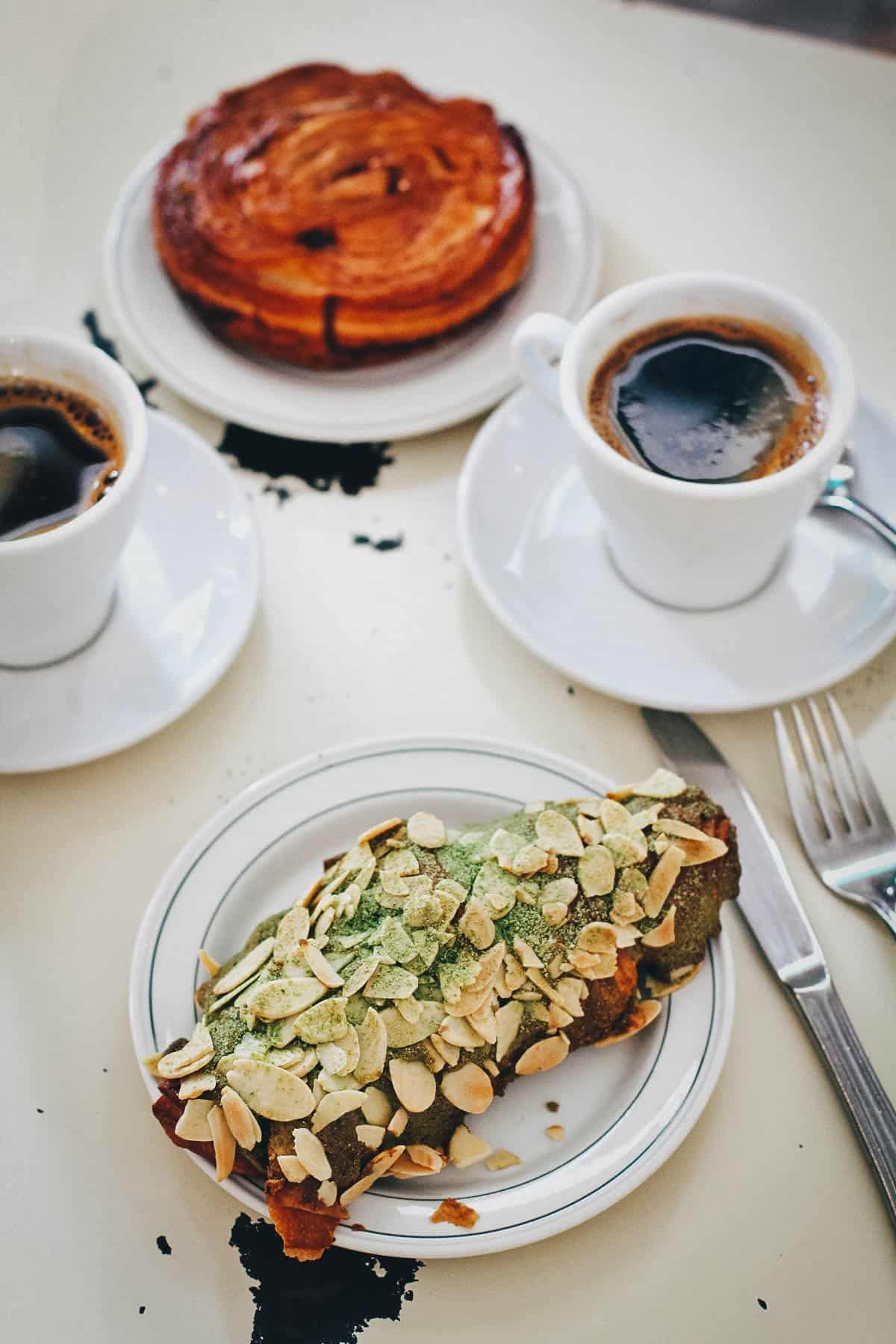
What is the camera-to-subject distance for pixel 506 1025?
721 mm

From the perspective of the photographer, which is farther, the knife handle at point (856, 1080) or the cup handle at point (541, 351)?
the cup handle at point (541, 351)

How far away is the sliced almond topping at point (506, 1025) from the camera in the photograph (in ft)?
2.36

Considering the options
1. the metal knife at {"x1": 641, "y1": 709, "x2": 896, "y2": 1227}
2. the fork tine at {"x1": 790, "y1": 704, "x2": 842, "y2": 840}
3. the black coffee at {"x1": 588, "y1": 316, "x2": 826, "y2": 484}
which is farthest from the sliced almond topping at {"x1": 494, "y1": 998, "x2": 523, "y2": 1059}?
the black coffee at {"x1": 588, "y1": 316, "x2": 826, "y2": 484}

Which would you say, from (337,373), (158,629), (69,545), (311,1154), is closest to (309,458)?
(337,373)

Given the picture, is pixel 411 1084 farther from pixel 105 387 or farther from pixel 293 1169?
pixel 105 387

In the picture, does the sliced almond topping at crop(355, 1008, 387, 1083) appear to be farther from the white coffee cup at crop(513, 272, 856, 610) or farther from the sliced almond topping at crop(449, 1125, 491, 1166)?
the white coffee cup at crop(513, 272, 856, 610)

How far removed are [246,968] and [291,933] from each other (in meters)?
0.04

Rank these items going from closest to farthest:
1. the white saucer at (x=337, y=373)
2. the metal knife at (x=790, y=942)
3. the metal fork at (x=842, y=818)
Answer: the metal knife at (x=790, y=942)
the metal fork at (x=842, y=818)
the white saucer at (x=337, y=373)

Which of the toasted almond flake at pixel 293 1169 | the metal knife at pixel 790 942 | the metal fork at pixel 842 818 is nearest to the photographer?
the toasted almond flake at pixel 293 1169

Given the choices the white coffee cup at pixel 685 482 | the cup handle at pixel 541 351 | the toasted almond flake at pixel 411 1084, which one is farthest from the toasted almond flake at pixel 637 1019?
the cup handle at pixel 541 351

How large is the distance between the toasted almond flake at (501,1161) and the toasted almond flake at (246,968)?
0.20 m

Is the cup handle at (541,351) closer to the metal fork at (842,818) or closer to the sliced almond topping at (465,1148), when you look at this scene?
the metal fork at (842,818)

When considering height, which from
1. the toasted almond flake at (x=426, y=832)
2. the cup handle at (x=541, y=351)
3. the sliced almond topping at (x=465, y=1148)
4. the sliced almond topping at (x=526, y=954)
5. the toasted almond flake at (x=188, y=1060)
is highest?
the cup handle at (x=541, y=351)

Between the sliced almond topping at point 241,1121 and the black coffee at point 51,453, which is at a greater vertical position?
the black coffee at point 51,453
